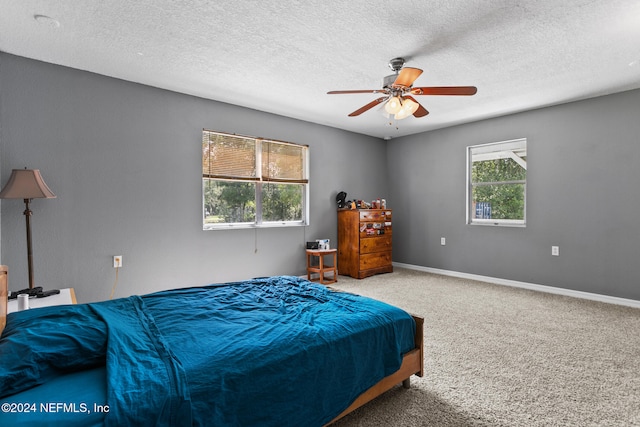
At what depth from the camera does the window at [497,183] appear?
4715 mm

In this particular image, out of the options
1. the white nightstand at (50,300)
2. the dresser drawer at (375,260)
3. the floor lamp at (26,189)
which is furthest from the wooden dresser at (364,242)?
the floor lamp at (26,189)

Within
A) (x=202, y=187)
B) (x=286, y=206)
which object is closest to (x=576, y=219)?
(x=286, y=206)

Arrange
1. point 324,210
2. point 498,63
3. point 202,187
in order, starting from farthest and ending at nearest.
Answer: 1. point 324,210
2. point 202,187
3. point 498,63

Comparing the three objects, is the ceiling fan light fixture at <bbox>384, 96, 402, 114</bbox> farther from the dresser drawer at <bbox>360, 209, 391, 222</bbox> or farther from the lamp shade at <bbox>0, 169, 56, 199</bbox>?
the lamp shade at <bbox>0, 169, 56, 199</bbox>

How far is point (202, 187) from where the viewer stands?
13.2ft

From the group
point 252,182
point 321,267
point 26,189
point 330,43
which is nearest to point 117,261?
point 26,189

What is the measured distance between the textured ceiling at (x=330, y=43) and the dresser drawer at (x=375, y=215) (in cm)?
211

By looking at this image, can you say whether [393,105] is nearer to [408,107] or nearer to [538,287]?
[408,107]

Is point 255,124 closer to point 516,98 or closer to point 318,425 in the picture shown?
point 516,98

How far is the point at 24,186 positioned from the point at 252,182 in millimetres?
2424

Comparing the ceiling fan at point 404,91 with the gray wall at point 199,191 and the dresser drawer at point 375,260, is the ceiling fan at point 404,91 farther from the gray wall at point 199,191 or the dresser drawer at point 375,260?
the dresser drawer at point 375,260

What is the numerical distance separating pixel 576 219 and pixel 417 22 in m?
3.48

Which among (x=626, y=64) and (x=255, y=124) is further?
(x=255, y=124)

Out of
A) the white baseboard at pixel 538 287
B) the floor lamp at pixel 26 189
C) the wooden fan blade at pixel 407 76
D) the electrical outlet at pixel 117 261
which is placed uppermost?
the wooden fan blade at pixel 407 76
